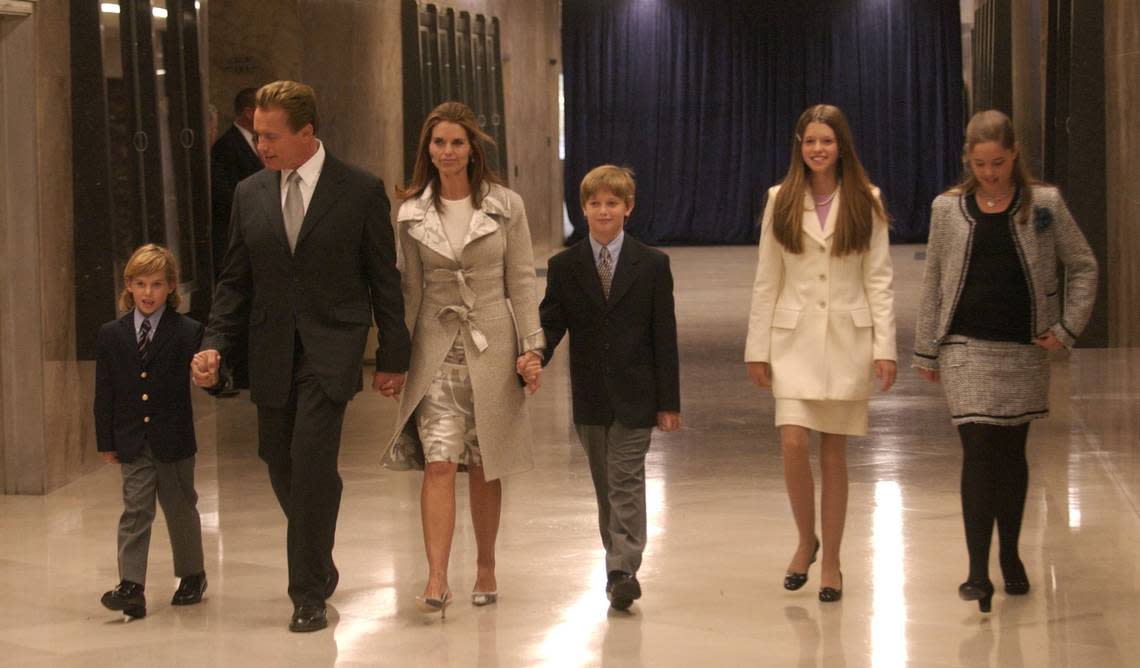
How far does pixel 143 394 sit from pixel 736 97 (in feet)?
74.5

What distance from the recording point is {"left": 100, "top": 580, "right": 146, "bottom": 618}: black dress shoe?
4973 millimetres

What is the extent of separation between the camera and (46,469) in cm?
704

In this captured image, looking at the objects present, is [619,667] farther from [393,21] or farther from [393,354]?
[393,21]

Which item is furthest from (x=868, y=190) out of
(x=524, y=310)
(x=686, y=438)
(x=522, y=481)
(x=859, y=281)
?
(x=686, y=438)

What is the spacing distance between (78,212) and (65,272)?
27 centimetres

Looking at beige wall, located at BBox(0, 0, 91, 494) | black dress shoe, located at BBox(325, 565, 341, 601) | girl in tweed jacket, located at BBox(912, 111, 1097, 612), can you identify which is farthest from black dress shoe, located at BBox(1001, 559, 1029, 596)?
beige wall, located at BBox(0, 0, 91, 494)

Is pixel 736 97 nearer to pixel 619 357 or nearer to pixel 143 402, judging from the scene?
pixel 619 357

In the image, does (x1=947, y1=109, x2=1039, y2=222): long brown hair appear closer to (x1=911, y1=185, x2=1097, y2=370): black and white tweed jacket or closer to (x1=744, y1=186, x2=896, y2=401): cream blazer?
(x1=911, y1=185, x2=1097, y2=370): black and white tweed jacket

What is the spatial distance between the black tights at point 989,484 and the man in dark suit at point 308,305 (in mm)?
1709

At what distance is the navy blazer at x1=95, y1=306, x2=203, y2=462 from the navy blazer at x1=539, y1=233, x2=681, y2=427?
1115mm

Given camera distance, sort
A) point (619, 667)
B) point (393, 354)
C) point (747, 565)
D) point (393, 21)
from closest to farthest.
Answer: point (619, 667) < point (393, 354) < point (747, 565) < point (393, 21)

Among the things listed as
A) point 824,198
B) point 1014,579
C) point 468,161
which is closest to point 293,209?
point 468,161

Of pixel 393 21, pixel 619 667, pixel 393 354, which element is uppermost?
pixel 393 21

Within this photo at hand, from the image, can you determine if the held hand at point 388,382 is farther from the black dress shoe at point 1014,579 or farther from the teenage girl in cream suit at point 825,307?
the black dress shoe at point 1014,579
